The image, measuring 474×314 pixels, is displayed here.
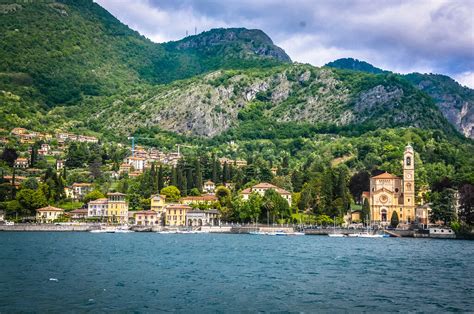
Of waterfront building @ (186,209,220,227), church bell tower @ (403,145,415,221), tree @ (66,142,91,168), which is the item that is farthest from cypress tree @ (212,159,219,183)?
church bell tower @ (403,145,415,221)

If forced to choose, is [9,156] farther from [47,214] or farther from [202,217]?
[202,217]

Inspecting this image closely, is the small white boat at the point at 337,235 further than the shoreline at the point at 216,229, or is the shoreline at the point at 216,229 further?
the shoreline at the point at 216,229

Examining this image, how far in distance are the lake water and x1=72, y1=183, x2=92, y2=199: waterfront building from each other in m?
65.9

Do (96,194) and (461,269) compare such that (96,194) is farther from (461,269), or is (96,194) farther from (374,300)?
(374,300)

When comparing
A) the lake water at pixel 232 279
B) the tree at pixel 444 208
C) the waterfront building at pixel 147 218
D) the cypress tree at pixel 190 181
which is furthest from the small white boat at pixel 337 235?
the cypress tree at pixel 190 181

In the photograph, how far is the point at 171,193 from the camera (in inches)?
5246

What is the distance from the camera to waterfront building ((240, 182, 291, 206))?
421 feet

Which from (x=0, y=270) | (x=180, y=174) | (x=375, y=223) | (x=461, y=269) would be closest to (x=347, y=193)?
(x=375, y=223)

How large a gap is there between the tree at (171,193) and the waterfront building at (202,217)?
8912 mm

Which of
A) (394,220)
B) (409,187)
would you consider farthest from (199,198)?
(409,187)

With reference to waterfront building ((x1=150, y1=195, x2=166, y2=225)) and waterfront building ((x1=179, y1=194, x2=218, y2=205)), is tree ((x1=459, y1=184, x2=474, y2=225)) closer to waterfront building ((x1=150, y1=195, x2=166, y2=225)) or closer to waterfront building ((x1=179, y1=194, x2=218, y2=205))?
waterfront building ((x1=179, y1=194, x2=218, y2=205))

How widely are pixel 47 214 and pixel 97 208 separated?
10.4 m

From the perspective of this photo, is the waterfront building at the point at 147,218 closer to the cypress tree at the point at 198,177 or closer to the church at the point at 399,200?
the cypress tree at the point at 198,177

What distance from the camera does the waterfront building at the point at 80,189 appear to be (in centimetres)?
14012
